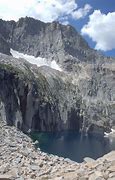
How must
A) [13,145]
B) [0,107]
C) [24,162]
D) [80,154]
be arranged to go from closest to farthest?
[24,162], [13,145], [80,154], [0,107]

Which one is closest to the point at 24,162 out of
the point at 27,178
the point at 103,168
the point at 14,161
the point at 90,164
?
the point at 14,161

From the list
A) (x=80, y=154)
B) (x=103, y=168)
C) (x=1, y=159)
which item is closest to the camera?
(x=103, y=168)

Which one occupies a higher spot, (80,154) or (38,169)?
(38,169)

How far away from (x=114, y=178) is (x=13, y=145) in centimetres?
2336

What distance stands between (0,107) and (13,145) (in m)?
142

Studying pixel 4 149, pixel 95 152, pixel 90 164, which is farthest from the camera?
pixel 95 152

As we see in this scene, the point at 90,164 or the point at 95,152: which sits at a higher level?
the point at 90,164

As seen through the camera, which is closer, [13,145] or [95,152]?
[13,145]

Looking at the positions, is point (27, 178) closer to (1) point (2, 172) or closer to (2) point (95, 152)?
(1) point (2, 172)

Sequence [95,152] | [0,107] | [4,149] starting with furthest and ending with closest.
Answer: [0,107] < [95,152] < [4,149]

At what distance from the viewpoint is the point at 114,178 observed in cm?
2027

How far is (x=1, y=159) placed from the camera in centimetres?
3569

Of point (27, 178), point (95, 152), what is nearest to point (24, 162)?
point (27, 178)

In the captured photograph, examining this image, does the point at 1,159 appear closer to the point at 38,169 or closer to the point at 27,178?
the point at 38,169
